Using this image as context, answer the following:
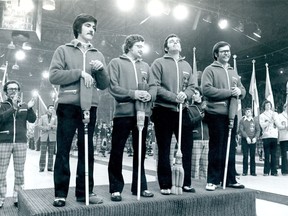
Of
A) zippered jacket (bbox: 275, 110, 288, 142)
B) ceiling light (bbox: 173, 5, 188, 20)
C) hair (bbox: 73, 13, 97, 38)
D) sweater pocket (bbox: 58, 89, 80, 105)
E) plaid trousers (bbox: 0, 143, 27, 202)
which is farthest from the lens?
ceiling light (bbox: 173, 5, 188, 20)

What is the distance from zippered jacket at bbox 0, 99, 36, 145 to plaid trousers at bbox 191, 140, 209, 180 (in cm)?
264

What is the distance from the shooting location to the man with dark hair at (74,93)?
2709mm

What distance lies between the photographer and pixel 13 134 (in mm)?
3988

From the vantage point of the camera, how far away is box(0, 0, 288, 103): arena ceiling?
1070cm

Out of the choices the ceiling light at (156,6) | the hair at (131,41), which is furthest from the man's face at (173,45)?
the ceiling light at (156,6)

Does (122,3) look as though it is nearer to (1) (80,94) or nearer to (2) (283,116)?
(2) (283,116)

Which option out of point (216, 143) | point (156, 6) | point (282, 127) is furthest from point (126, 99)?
point (156, 6)

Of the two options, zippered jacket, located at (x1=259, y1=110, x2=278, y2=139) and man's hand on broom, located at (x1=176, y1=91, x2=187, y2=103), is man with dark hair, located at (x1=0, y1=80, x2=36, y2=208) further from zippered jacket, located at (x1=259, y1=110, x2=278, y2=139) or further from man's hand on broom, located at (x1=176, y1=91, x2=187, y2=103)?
zippered jacket, located at (x1=259, y1=110, x2=278, y2=139)

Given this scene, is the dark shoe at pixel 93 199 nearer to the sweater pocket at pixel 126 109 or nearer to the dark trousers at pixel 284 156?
the sweater pocket at pixel 126 109

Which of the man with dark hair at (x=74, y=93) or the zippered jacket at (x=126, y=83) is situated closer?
the man with dark hair at (x=74, y=93)

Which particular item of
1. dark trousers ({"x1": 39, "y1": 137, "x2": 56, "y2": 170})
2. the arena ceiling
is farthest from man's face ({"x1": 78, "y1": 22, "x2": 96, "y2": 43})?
the arena ceiling

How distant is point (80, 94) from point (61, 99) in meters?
0.18

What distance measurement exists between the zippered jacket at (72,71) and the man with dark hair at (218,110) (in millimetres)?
1232

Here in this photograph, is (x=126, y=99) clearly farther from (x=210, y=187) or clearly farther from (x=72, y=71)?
(x=210, y=187)
